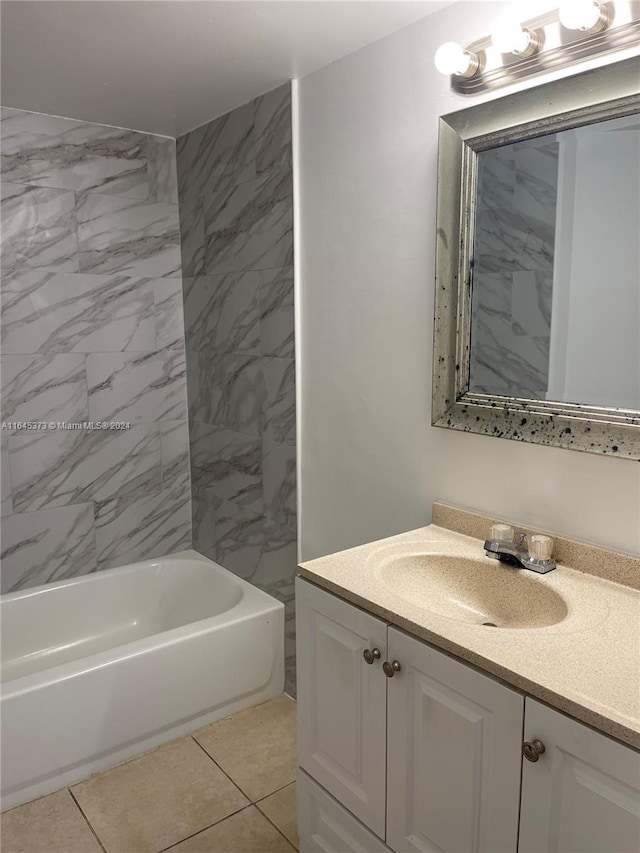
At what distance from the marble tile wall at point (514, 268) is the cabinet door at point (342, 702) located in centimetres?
74

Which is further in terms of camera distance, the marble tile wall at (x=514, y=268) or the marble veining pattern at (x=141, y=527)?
the marble veining pattern at (x=141, y=527)

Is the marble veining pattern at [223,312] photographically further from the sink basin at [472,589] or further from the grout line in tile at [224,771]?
the grout line in tile at [224,771]

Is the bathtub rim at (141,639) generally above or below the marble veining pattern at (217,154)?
below

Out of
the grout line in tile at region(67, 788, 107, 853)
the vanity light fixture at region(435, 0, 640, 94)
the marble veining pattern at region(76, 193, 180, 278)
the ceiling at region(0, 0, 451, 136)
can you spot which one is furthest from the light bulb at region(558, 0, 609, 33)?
the grout line in tile at region(67, 788, 107, 853)

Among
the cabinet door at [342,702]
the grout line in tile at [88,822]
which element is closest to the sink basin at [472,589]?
the cabinet door at [342,702]

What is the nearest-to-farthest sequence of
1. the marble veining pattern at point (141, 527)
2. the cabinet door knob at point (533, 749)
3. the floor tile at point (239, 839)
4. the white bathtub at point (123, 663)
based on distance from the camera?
the cabinet door knob at point (533, 749) → the floor tile at point (239, 839) → the white bathtub at point (123, 663) → the marble veining pattern at point (141, 527)

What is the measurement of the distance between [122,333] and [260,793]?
1.97 m

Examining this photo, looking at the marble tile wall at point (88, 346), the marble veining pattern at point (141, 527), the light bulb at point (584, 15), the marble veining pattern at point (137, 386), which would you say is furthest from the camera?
the marble veining pattern at point (141, 527)

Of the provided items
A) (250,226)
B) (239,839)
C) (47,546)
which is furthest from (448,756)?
(47,546)

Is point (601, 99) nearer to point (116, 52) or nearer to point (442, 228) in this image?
point (442, 228)

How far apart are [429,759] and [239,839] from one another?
93 cm

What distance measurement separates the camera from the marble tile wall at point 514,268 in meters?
1.70

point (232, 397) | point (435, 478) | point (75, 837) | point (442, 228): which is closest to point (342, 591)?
point (435, 478)

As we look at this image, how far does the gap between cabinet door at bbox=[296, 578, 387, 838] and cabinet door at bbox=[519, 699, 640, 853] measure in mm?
401
